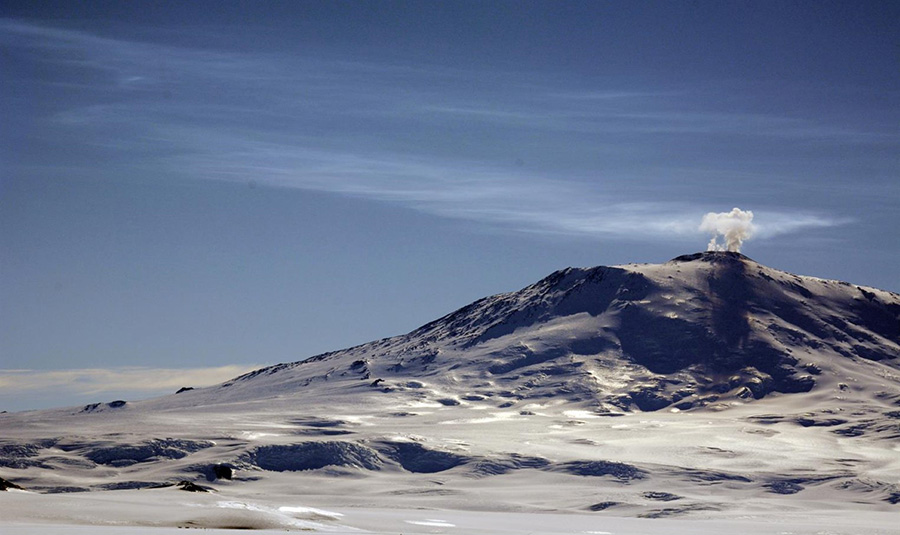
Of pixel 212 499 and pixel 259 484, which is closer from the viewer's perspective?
pixel 212 499

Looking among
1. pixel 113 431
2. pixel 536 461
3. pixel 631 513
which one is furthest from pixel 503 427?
pixel 631 513

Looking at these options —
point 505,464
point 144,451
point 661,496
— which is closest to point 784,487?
point 661,496

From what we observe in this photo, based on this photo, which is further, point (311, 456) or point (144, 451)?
point (144, 451)

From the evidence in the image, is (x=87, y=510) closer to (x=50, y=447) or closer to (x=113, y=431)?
(x=50, y=447)

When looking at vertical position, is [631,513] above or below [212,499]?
below

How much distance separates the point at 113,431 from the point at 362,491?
5656cm

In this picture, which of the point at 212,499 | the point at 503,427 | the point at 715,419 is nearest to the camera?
the point at 212,499

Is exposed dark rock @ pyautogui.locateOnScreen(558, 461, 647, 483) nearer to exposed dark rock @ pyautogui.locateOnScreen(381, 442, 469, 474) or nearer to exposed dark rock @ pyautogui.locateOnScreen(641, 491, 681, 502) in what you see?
exposed dark rock @ pyautogui.locateOnScreen(641, 491, 681, 502)

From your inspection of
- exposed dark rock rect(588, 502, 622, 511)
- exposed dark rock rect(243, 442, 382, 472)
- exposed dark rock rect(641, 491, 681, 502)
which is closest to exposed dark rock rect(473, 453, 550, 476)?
exposed dark rock rect(243, 442, 382, 472)

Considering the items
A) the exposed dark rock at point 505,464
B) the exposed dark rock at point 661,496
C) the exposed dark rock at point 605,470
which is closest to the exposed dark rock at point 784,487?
the exposed dark rock at point 605,470

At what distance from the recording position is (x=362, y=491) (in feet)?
402

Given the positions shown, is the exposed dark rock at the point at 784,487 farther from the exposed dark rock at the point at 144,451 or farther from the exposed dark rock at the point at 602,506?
the exposed dark rock at the point at 144,451

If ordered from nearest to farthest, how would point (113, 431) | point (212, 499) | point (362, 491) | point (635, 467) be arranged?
1. point (212, 499)
2. point (362, 491)
3. point (635, 467)
4. point (113, 431)

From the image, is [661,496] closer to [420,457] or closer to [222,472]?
[420,457]
